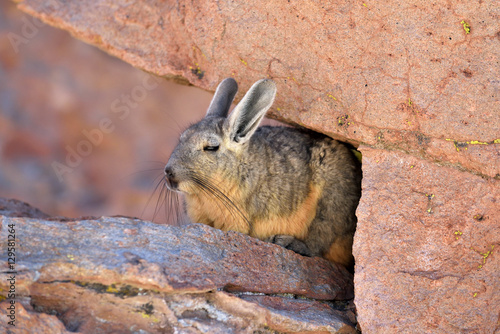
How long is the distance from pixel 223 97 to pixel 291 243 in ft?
5.34

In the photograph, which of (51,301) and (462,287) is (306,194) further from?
(51,301)

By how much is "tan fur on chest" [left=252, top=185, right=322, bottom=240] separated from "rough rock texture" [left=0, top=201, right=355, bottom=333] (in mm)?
839

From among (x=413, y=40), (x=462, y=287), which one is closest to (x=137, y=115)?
(x=413, y=40)

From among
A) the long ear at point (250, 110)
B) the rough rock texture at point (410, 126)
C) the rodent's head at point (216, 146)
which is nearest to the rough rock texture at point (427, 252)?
the rough rock texture at point (410, 126)

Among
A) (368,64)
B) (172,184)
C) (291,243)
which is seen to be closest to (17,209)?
(172,184)

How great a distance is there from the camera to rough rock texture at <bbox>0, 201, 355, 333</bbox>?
350cm

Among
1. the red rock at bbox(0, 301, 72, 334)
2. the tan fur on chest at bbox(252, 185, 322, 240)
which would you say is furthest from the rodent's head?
the red rock at bbox(0, 301, 72, 334)

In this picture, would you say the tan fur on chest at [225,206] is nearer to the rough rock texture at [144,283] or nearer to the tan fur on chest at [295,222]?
the tan fur on chest at [295,222]

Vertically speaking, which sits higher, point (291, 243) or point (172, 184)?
point (172, 184)

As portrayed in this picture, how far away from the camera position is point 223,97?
5590 millimetres

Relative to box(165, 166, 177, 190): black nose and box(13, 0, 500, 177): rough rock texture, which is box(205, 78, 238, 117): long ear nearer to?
box(13, 0, 500, 177): rough rock texture

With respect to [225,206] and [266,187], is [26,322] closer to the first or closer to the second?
[225,206]

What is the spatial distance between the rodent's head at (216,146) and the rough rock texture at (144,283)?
806 mm

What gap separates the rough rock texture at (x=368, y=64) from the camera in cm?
430
